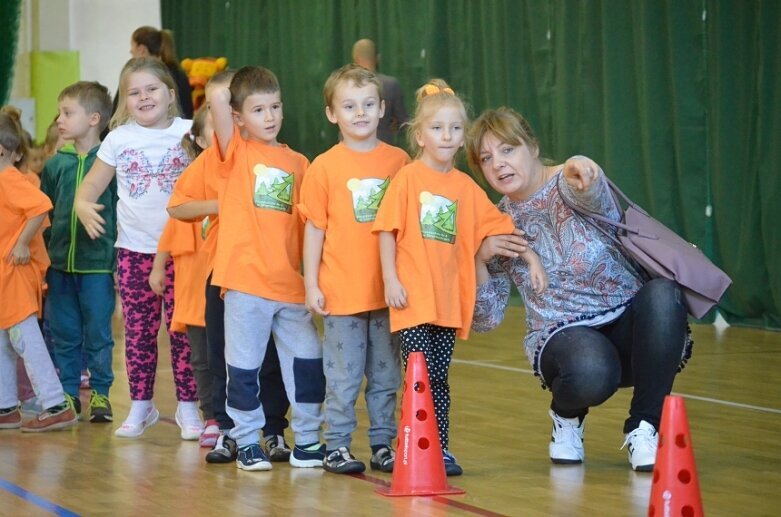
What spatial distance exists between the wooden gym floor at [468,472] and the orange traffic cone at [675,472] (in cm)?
33

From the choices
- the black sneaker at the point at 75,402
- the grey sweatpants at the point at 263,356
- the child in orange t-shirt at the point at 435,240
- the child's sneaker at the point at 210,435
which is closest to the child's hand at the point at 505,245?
the child in orange t-shirt at the point at 435,240

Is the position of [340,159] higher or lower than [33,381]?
higher

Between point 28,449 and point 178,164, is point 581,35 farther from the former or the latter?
point 28,449

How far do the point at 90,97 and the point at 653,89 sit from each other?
3993mm

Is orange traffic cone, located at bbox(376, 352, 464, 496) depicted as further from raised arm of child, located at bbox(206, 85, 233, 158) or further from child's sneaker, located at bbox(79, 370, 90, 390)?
child's sneaker, located at bbox(79, 370, 90, 390)

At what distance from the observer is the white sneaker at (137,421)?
13.9ft

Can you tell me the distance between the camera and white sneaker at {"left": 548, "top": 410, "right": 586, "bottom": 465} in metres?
3.63

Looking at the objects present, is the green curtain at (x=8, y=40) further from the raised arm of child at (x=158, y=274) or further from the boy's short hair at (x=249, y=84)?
the boy's short hair at (x=249, y=84)

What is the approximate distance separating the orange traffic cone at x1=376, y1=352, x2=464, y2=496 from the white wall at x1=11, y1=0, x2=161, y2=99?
33.7 ft

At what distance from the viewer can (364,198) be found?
3559 millimetres

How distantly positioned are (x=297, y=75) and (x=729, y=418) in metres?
7.38

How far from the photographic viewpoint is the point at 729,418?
14.4ft

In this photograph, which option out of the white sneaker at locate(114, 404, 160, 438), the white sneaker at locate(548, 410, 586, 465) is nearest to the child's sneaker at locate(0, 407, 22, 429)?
the white sneaker at locate(114, 404, 160, 438)

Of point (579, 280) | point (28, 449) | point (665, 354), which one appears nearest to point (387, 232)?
point (579, 280)
